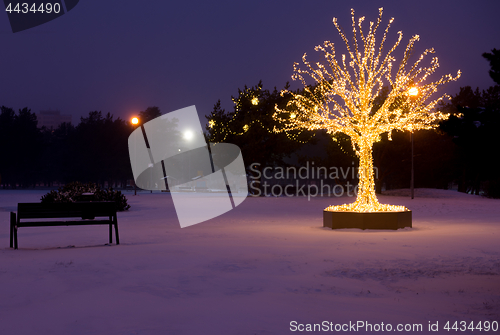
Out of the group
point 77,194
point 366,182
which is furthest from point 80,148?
point 366,182

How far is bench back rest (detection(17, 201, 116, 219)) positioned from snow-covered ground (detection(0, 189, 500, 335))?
0.66 meters

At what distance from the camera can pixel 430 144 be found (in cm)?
5322

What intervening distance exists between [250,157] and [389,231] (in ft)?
103

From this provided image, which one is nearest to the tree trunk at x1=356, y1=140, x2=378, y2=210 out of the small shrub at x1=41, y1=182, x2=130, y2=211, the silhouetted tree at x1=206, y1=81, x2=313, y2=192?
the small shrub at x1=41, y1=182, x2=130, y2=211

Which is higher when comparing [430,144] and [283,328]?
[430,144]

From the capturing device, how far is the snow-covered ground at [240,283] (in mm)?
4883

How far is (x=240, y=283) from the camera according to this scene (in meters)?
6.50

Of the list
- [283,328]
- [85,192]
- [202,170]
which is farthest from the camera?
[202,170]

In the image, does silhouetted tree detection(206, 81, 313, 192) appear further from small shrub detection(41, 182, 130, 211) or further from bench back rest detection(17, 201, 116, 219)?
bench back rest detection(17, 201, 116, 219)

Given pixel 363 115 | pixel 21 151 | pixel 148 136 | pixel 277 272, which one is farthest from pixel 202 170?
pixel 277 272

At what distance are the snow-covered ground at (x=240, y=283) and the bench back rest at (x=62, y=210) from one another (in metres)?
0.66

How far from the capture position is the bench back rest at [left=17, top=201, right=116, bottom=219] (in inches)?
394

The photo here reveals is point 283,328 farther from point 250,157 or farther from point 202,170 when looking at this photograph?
point 202,170

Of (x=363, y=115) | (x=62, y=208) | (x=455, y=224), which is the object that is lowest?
(x=455, y=224)
